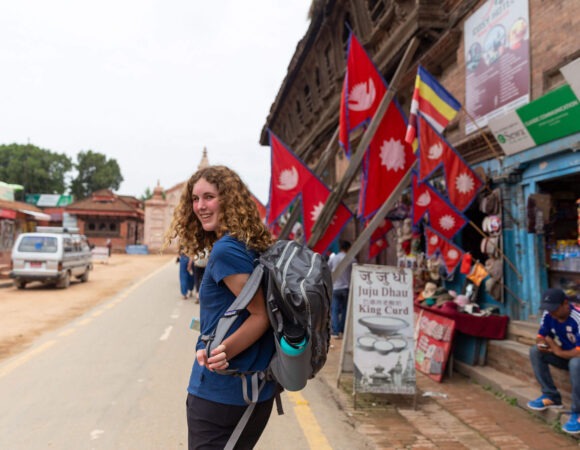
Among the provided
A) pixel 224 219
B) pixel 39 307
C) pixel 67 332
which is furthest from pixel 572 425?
pixel 39 307

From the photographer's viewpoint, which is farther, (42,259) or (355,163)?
(42,259)

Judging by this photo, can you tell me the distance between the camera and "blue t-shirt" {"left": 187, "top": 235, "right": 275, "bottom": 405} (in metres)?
1.73

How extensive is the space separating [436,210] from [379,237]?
114 inches

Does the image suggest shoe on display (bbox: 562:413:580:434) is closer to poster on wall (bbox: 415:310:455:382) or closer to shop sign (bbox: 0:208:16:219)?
poster on wall (bbox: 415:310:455:382)

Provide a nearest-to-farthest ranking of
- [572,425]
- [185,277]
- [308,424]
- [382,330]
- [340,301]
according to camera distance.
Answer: [572,425] < [308,424] < [382,330] < [340,301] < [185,277]

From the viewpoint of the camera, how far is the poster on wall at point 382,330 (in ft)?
16.0


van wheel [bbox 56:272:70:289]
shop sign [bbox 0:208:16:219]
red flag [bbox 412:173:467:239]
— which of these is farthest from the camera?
shop sign [bbox 0:208:16:219]

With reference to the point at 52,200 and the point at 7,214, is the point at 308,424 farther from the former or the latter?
the point at 52,200

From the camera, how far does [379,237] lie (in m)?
9.23

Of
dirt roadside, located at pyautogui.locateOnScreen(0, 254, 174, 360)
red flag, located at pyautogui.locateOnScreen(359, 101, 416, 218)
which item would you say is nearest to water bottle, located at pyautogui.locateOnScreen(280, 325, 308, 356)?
red flag, located at pyautogui.locateOnScreen(359, 101, 416, 218)

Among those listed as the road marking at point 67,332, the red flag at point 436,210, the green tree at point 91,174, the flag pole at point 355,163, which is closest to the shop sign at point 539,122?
the red flag at point 436,210

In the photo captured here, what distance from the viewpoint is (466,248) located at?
24.3 ft

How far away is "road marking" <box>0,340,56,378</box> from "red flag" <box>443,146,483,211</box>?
20.9 feet

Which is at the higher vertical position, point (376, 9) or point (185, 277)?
point (376, 9)
